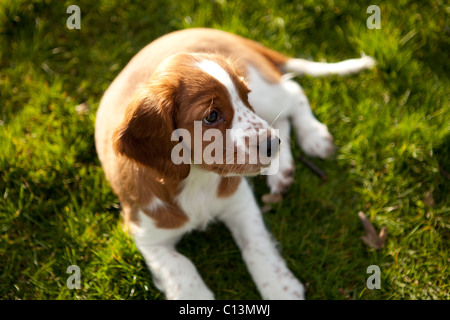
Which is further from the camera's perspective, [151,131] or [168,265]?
[168,265]

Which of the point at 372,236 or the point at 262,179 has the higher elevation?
the point at 262,179

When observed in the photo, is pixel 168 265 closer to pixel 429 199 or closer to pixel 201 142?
pixel 201 142

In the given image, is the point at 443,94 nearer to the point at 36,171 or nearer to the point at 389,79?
the point at 389,79

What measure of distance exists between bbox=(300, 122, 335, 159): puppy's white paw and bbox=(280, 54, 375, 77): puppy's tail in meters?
0.51

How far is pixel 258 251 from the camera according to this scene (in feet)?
11.0

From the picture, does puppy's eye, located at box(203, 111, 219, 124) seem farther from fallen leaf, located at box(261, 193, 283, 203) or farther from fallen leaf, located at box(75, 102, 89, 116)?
fallen leaf, located at box(75, 102, 89, 116)

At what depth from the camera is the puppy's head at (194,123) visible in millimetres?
2568

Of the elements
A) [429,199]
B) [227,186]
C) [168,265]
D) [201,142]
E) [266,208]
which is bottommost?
[168,265]

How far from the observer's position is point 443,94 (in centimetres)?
409

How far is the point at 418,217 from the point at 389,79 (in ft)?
4.17

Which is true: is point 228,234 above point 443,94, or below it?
below

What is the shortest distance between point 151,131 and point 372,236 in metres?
1.90

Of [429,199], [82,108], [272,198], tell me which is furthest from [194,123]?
[429,199]
